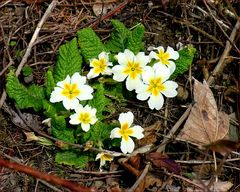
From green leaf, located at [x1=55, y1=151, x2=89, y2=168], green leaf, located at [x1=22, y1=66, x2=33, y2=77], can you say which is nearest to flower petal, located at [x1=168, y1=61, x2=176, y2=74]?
green leaf, located at [x1=55, y1=151, x2=89, y2=168]

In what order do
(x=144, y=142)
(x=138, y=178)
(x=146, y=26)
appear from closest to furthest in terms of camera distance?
(x=138, y=178)
(x=144, y=142)
(x=146, y=26)

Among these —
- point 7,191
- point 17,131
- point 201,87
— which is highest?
point 201,87

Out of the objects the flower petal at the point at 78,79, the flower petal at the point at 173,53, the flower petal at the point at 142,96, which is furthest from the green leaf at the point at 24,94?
the flower petal at the point at 173,53

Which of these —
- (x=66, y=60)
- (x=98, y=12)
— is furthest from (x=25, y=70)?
(x=98, y=12)

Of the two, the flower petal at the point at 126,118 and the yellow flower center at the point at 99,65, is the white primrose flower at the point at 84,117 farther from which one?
the yellow flower center at the point at 99,65

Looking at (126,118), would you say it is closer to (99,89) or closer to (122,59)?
(99,89)

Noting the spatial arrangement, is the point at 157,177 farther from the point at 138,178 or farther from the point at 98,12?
the point at 98,12

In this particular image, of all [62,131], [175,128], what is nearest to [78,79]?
[62,131]
